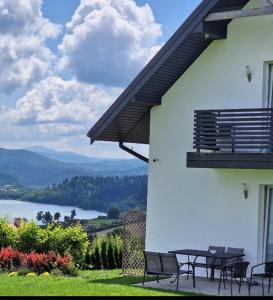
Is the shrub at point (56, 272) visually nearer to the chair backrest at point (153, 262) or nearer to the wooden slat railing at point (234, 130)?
the chair backrest at point (153, 262)

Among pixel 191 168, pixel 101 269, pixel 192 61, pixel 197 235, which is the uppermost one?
pixel 192 61

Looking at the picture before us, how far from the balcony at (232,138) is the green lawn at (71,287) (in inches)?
123

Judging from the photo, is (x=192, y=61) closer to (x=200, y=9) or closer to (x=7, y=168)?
(x=200, y=9)

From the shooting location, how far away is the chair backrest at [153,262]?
48.7 feet

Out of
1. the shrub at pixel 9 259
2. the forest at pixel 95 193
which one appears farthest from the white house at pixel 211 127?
the forest at pixel 95 193

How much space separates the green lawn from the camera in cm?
1332

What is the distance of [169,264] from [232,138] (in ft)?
10.9

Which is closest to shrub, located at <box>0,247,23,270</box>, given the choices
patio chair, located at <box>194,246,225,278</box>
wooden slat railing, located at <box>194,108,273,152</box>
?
patio chair, located at <box>194,246,225,278</box>

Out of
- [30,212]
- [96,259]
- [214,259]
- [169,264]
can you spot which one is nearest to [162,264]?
[169,264]

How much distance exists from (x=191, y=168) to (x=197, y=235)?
1.59m

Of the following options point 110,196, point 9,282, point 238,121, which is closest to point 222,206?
point 238,121

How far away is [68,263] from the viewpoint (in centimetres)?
1772

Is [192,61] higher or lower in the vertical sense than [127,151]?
higher

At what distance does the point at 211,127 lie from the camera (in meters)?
16.5
